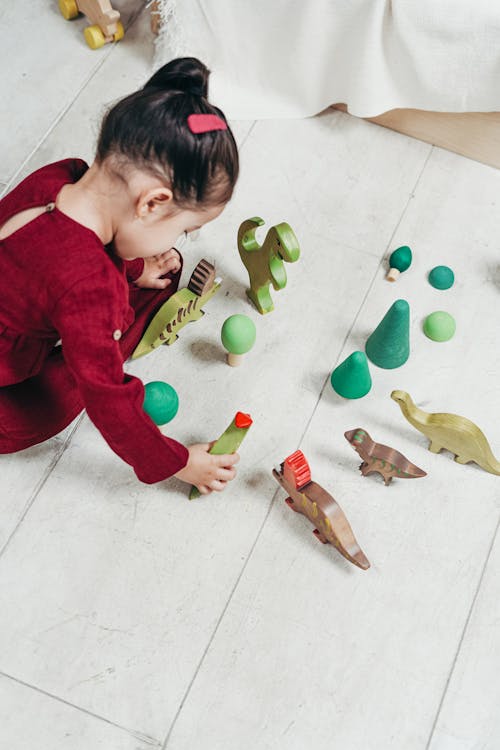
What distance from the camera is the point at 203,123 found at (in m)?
0.68

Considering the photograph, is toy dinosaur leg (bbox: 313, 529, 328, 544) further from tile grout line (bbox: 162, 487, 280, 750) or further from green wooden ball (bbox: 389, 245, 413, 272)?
green wooden ball (bbox: 389, 245, 413, 272)

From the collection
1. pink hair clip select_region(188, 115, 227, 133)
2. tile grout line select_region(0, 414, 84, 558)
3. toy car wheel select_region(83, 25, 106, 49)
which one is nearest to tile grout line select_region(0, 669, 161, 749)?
tile grout line select_region(0, 414, 84, 558)

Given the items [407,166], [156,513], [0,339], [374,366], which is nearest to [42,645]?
[156,513]

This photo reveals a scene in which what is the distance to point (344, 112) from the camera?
134cm

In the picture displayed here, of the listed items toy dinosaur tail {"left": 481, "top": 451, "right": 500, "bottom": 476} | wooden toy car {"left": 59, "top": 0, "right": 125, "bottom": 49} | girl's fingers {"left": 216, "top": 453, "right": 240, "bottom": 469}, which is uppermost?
wooden toy car {"left": 59, "top": 0, "right": 125, "bottom": 49}

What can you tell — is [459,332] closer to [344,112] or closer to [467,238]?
[467,238]

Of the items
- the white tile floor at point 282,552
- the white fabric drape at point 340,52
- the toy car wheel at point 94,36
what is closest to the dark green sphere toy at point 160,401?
the white tile floor at point 282,552

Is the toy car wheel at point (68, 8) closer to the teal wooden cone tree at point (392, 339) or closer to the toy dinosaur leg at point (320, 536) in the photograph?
the teal wooden cone tree at point (392, 339)

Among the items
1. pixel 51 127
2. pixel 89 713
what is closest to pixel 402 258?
pixel 51 127

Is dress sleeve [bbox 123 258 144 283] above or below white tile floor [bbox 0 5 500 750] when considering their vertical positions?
above

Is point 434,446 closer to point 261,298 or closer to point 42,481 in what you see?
point 261,298

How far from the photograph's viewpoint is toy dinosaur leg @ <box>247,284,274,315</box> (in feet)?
3.61

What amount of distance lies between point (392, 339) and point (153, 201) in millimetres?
453

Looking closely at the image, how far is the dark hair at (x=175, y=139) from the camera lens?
2.22 feet
